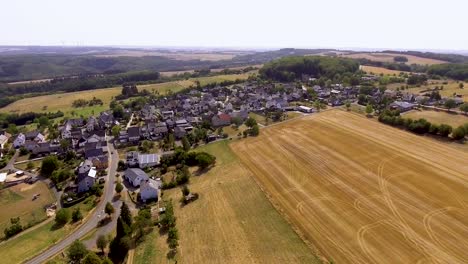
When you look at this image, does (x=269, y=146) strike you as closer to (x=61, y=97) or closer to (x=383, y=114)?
(x=383, y=114)

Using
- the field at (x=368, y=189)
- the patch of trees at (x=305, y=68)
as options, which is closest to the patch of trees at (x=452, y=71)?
the patch of trees at (x=305, y=68)

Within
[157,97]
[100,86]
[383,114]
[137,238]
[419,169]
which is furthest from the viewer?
[100,86]

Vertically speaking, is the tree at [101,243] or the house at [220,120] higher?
the house at [220,120]

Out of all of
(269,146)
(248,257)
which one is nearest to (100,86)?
(269,146)

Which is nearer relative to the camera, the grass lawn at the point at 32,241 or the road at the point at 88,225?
the road at the point at 88,225

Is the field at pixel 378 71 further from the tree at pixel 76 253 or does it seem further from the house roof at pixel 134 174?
the tree at pixel 76 253

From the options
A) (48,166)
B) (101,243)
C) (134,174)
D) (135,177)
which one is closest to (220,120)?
(134,174)

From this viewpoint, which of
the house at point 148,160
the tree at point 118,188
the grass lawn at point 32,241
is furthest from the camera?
the house at point 148,160
